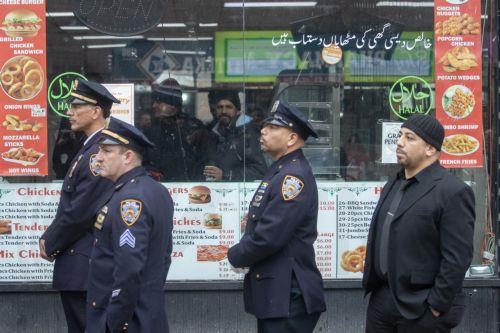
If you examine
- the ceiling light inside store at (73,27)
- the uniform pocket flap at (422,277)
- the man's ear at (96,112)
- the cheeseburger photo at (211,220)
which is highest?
the ceiling light inside store at (73,27)

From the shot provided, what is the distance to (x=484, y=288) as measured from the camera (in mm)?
6949

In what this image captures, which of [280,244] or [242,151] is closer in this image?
[280,244]

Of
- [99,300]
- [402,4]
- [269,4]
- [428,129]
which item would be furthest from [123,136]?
[402,4]

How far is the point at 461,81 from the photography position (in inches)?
271

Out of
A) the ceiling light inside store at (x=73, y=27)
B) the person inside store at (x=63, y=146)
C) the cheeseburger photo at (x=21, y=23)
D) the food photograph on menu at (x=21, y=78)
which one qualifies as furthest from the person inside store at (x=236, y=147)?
the cheeseburger photo at (x=21, y=23)

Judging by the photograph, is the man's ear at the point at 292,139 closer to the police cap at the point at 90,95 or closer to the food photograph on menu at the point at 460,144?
the police cap at the point at 90,95

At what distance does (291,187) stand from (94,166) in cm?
128

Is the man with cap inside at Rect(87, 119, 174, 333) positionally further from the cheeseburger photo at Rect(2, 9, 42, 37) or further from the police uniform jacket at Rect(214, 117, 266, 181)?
the cheeseburger photo at Rect(2, 9, 42, 37)

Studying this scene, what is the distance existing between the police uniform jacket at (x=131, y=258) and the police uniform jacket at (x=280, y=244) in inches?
22.0

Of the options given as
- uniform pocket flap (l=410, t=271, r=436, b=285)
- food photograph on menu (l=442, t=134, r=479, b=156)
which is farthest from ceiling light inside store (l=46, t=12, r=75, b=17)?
uniform pocket flap (l=410, t=271, r=436, b=285)

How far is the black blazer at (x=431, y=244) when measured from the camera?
14.5 ft

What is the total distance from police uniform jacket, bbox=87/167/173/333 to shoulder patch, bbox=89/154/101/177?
2.57 feet

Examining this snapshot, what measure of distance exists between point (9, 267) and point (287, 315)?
295 cm

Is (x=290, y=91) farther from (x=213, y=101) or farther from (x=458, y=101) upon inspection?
(x=458, y=101)
